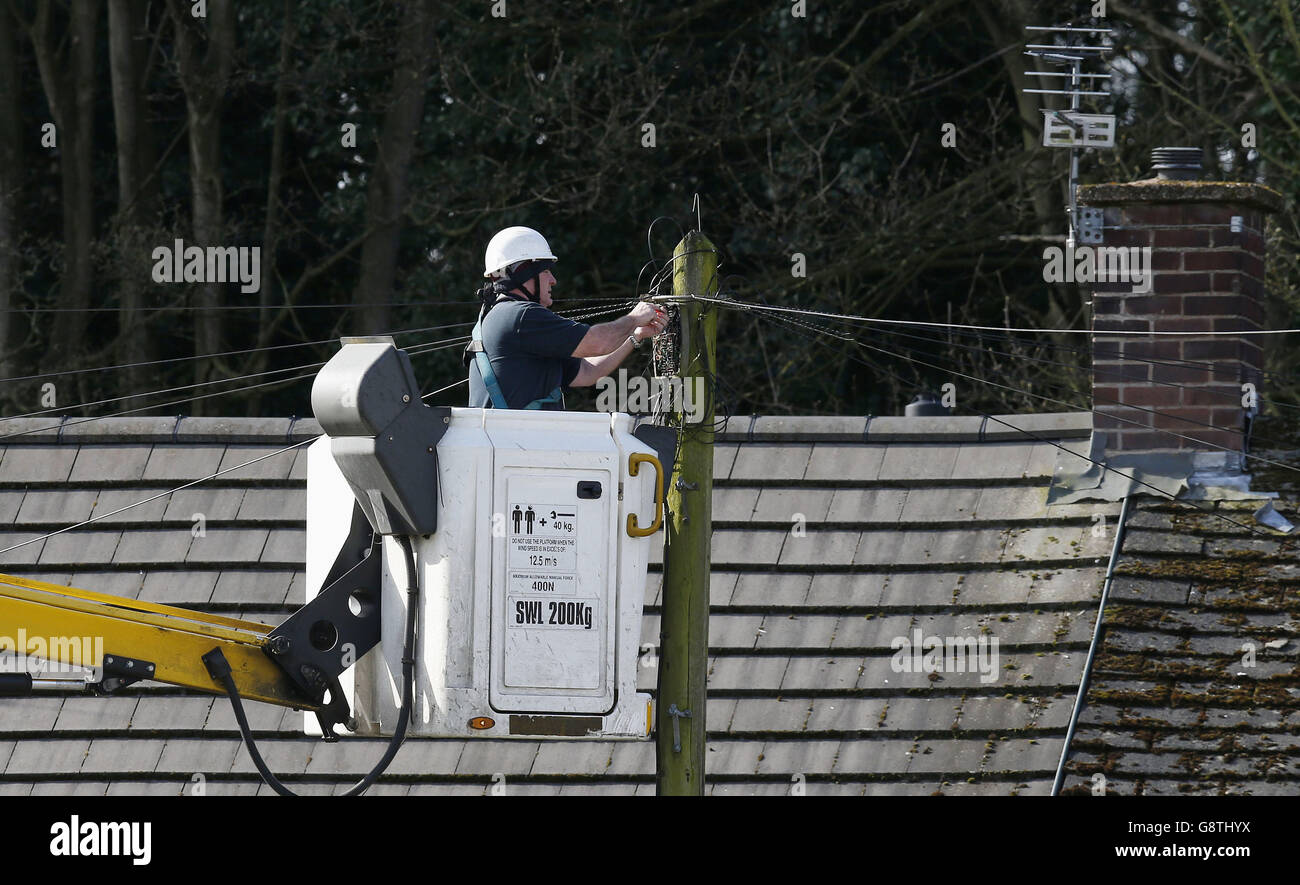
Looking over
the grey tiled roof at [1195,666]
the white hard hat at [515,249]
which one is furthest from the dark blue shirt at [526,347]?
the grey tiled roof at [1195,666]

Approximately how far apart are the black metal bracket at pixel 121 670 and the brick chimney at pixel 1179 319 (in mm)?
4683

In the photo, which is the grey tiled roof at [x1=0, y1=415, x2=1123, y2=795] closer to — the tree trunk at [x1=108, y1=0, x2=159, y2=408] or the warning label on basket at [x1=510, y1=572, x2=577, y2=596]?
the warning label on basket at [x1=510, y1=572, x2=577, y2=596]

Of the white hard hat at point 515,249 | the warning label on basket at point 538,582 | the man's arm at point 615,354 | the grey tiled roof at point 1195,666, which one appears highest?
the white hard hat at point 515,249

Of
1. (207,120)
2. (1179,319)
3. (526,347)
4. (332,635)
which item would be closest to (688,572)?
(526,347)

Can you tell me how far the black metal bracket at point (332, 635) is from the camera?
597 centimetres

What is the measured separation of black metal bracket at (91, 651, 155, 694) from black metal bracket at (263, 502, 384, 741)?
37 cm

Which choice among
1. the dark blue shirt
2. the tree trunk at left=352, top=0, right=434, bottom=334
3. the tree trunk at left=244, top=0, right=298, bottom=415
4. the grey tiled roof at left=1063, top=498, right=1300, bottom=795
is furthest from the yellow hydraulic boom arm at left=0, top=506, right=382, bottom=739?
the tree trunk at left=244, top=0, right=298, bottom=415

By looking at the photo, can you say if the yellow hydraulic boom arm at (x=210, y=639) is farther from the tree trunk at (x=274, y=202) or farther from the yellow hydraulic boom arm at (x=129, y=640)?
the tree trunk at (x=274, y=202)

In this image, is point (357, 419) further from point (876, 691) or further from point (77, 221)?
point (77, 221)

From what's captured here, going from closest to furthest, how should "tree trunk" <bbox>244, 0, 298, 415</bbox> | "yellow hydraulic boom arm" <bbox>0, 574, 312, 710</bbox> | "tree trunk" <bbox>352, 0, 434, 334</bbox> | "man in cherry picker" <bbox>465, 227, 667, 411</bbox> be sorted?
"yellow hydraulic boom arm" <bbox>0, 574, 312, 710</bbox> < "man in cherry picker" <bbox>465, 227, 667, 411</bbox> < "tree trunk" <bbox>352, 0, 434, 334</bbox> < "tree trunk" <bbox>244, 0, 298, 415</bbox>

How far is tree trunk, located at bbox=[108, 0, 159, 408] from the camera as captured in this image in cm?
2019

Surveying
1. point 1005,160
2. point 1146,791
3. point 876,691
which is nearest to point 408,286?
point 1005,160

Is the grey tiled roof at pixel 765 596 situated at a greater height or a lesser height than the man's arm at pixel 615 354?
lesser

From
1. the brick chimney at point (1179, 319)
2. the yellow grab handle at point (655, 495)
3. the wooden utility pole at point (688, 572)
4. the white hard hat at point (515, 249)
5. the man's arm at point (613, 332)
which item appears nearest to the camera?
the yellow grab handle at point (655, 495)
